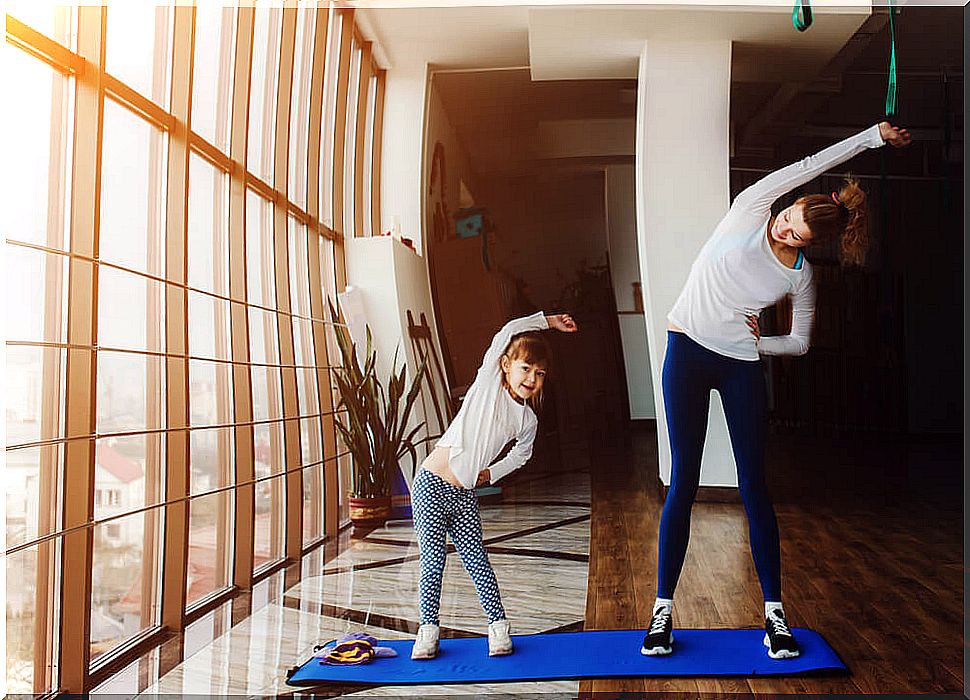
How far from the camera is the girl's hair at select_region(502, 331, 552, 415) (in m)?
2.98

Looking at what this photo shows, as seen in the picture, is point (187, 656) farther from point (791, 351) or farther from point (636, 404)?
point (791, 351)

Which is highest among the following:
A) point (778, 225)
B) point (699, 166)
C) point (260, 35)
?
point (260, 35)

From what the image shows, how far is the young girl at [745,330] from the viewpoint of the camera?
2936 mm

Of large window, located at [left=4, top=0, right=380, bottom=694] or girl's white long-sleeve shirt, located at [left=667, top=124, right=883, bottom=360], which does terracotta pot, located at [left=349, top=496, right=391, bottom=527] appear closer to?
large window, located at [left=4, top=0, right=380, bottom=694]

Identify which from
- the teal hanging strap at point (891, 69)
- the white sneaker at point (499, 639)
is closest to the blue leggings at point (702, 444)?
the white sneaker at point (499, 639)

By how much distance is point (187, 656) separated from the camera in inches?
110

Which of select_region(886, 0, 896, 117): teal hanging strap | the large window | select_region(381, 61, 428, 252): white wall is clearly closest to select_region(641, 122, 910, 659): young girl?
select_region(886, 0, 896, 117): teal hanging strap

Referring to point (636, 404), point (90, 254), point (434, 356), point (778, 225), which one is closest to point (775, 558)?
point (636, 404)

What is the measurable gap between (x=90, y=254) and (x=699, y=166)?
198 centimetres

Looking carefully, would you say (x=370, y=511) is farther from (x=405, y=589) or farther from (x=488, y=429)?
(x=488, y=429)

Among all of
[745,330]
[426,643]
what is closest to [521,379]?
[745,330]

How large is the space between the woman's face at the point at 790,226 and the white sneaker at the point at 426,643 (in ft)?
5.53

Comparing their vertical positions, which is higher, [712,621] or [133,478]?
[133,478]

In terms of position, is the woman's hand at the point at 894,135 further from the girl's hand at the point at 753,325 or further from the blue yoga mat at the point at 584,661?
the blue yoga mat at the point at 584,661
